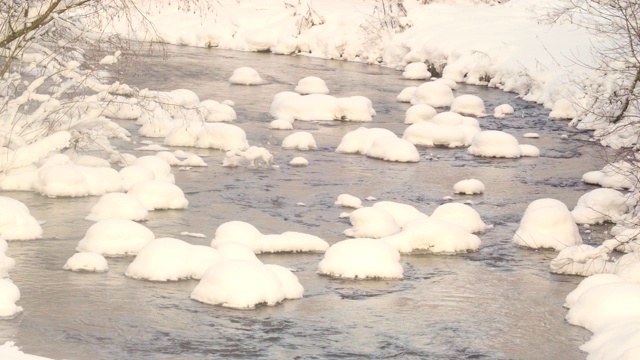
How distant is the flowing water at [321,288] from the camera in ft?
29.3

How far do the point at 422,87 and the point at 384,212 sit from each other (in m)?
12.4

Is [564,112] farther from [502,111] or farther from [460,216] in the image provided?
[460,216]

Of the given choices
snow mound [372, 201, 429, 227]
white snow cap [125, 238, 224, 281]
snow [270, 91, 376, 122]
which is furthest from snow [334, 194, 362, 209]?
snow [270, 91, 376, 122]

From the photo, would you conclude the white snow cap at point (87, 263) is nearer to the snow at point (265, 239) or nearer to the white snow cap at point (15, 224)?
the white snow cap at point (15, 224)

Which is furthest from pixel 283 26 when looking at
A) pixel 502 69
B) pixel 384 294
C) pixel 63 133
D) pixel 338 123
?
pixel 384 294

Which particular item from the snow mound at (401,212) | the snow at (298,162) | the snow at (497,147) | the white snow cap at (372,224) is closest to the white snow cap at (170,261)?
the white snow cap at (372,224)

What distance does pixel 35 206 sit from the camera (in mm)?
13320

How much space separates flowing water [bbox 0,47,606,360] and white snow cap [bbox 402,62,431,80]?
11458 mm

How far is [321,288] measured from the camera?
34.9 ft

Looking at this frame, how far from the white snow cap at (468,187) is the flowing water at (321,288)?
0.16 meters

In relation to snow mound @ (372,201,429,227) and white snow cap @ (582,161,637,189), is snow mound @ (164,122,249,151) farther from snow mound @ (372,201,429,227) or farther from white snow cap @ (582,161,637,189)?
white snow cap @ (582,161,637,189)

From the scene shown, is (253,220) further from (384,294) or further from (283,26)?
(283,26)

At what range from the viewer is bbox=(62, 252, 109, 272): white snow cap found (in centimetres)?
1066

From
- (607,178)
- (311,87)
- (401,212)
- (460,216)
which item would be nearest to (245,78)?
(311,87)
